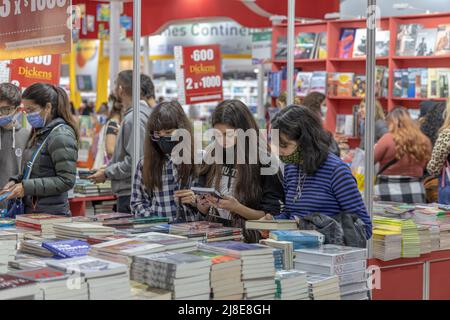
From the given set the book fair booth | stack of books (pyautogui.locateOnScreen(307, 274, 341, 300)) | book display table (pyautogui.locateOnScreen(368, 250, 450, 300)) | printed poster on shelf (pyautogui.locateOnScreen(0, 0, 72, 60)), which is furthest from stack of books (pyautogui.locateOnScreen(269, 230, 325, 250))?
printed poster on shelf (pyautogui.locateOnScreen(0, 0, 72, 60))

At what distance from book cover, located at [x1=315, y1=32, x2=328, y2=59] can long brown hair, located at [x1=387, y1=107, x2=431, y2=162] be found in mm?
3519

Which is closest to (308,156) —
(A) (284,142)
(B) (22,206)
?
(A) (284,142)

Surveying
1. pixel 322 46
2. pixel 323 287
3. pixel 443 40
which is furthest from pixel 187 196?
pixel 322 46

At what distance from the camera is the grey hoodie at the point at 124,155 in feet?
17.0

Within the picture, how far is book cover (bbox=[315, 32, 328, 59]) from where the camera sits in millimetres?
10086

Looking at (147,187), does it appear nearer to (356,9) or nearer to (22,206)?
(22,206)

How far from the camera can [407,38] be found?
909 centimetres

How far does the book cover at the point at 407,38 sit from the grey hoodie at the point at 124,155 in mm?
4658

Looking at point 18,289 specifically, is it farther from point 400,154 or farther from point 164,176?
point 400,154

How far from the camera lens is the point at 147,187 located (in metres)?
4.04

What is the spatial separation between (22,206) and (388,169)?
342cm

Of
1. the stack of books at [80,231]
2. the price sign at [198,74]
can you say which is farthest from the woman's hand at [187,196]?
the price sign at [198,74]

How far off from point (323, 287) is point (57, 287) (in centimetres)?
102
